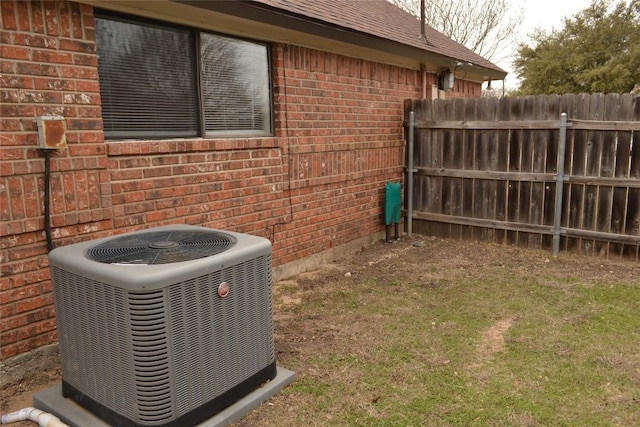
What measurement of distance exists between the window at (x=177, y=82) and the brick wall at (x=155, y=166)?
7.2 inches

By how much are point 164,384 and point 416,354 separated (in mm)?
1920

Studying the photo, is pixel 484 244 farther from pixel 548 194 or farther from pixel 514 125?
pixel 514 125

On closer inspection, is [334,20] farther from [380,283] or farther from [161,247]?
[161,247]

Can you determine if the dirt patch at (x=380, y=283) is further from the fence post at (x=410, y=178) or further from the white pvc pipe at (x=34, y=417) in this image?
the fence post at (x=410, y=178)

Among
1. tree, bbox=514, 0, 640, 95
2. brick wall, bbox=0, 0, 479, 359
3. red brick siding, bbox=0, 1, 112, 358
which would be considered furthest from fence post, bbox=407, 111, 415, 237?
tree, bbox=514, 0, 640, 95

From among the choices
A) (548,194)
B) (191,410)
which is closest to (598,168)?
(548,194)

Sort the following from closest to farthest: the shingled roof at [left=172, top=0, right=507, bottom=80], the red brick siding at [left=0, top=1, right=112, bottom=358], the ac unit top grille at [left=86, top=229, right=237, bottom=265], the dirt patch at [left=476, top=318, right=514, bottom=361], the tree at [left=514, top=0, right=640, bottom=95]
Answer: the ac unit top grille at [left=86, top=229, right=237, bottom=265], the red brick siding at [left=0, top=1, right=112, bottom=358], the dirt patch at [left=476, top=318, right=514, bottom=361], the shingled roof at [left=172, top=0, right=507, bottom=80], the tree at [left=514, top=0, right=640, bottom=95]

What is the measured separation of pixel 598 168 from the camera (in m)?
5.81

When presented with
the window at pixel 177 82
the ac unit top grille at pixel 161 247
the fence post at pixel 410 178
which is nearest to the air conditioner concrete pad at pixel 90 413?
the ac unit top grille at pixel 161 247

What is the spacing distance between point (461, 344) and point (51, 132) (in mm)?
3300

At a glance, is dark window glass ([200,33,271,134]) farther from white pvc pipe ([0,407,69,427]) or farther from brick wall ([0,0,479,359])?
white pvc pipe ([0,407,69,427])

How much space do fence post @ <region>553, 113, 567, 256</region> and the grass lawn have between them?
14.7 inches

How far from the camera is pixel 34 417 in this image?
2613 millimetres

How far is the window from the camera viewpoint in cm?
364
